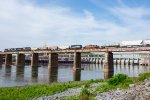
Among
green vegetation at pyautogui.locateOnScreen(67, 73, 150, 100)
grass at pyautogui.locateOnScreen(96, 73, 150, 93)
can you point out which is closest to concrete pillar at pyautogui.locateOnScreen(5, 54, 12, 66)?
grass at pyautogui.locateOnScreen(96, 73, 150, 93)

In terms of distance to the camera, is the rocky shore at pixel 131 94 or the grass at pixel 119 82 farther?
the grass at pixel 119 82

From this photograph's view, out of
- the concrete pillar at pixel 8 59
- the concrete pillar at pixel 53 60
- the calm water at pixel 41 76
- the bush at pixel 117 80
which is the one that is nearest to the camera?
the bush at pixel 117 80

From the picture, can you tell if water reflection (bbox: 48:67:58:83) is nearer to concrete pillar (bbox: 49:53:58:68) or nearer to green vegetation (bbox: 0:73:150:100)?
concrete pillar (bbox: 49:53:58:68)

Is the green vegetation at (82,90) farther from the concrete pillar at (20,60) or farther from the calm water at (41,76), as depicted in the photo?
the concrete pillar at (20,60)

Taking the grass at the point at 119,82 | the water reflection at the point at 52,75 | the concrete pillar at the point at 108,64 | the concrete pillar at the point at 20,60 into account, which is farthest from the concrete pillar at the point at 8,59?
the grass at the point at 119,82

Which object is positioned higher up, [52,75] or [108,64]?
[108,64]

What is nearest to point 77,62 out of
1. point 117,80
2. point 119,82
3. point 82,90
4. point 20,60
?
point 20,60

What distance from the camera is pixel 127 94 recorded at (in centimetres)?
1886

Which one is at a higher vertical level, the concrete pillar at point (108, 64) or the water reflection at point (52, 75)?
the concrete pillar at point (108, 64)

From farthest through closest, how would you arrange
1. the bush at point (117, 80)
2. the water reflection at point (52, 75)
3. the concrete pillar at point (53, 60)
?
1. the concrete pillar at point (53, 60)
2. the water reflection at point (52, 75)
3. the bush at point (117, 80)

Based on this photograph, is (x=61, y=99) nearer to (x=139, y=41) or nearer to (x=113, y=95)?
(x=113, y=95)

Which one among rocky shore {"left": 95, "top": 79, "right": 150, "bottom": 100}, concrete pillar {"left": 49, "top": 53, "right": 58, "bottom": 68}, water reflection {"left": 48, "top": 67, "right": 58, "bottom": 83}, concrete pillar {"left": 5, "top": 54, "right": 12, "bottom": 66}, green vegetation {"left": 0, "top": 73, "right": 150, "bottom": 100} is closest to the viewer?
rocky shore {"left": 95, "top": 79, "right": 150, "bottom": 100}

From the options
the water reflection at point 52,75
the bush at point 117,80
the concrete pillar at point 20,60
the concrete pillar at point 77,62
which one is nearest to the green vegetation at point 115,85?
the bush at point 117,80

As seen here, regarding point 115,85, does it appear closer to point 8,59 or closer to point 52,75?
point 52,75
